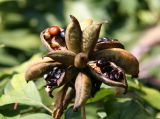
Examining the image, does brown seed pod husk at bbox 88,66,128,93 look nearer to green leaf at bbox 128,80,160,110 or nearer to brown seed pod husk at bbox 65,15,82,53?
brown seed pod husk at bbox 65,15,82,53

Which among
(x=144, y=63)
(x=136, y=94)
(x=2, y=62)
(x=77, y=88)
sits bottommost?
(x=144, y=63)

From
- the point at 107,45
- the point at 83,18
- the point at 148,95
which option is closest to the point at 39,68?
the point at 107,45

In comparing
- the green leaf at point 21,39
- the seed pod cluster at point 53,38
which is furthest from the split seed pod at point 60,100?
the green leaf at point 21,39

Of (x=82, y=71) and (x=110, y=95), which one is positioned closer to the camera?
(x=82, y=71)

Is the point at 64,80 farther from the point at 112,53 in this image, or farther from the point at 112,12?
the point at 112,12

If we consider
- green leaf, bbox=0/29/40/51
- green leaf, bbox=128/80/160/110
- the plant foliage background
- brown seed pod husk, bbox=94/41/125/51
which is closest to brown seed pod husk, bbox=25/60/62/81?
brown seed pod husk, bbox=94/41/125/51

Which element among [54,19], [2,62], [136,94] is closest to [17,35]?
[54,19]

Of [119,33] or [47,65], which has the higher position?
[47,65]
